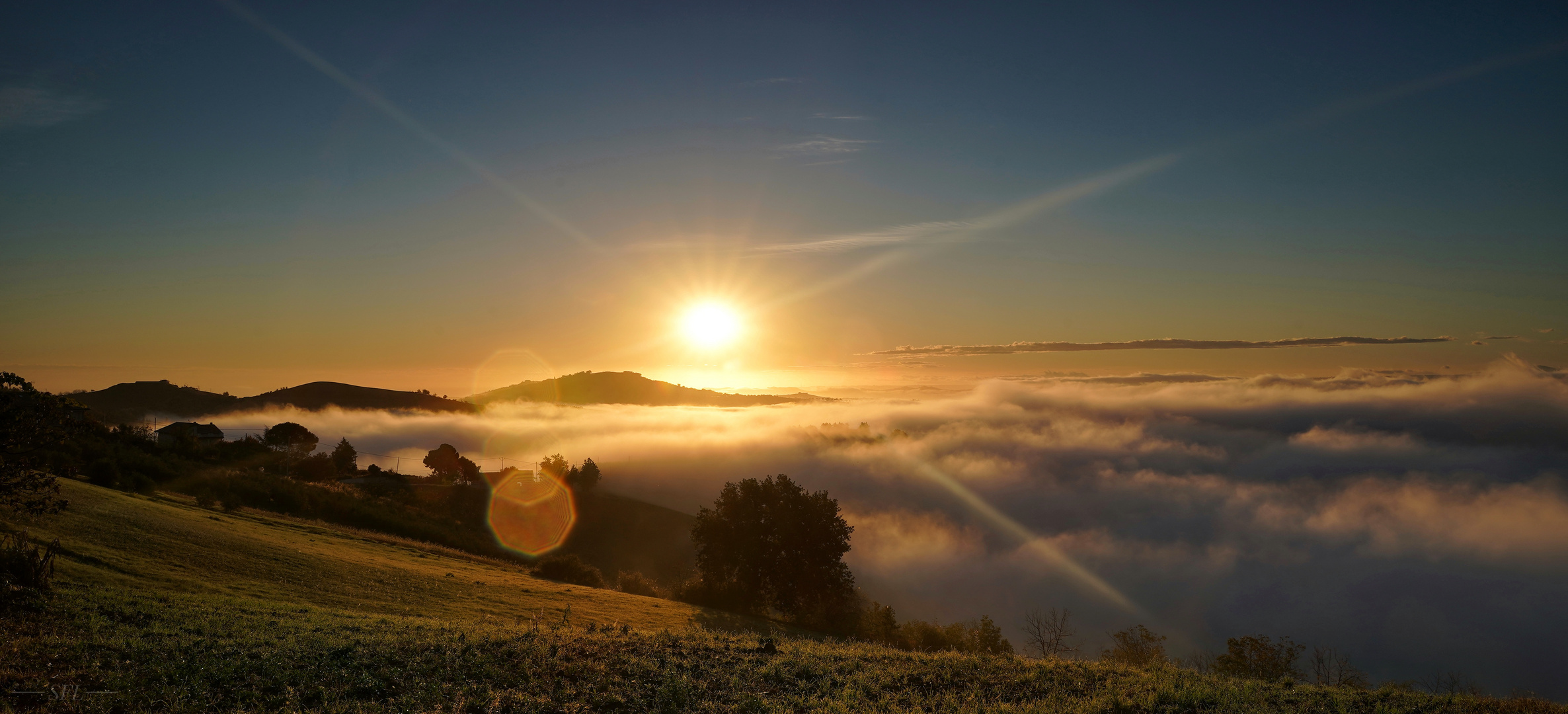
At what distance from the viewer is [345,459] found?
125 metres

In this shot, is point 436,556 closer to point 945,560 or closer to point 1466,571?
point 945,560

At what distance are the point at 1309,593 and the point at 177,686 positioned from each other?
229796 mm

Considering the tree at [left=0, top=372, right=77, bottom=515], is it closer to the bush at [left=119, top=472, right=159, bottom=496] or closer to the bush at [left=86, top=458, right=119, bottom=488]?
the bush at [left=119, top=472, right=159, bottom=496]

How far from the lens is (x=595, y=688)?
13.3 meters

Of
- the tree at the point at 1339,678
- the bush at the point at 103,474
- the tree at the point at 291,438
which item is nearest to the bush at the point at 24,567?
the tree at the point at 1339,678

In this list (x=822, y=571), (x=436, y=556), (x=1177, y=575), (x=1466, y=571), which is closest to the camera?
(x=436, y=556)

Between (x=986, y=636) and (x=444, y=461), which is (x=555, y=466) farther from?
(x=986, y=636)

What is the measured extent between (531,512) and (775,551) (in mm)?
84310

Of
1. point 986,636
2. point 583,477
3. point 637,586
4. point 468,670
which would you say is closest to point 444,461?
point 583,477

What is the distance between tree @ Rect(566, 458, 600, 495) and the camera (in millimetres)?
Answer: 146375

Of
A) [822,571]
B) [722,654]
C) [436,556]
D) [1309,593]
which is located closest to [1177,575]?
[1309,593]

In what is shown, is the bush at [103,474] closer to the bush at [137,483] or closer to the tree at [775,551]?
the bush at [137,483]

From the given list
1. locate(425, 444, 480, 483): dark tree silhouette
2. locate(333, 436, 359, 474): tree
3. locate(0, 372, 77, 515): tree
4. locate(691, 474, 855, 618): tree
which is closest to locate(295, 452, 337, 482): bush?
locate(333, 436, 359, 474): tree

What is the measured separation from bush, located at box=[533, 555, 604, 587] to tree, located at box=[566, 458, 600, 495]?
276 ft
